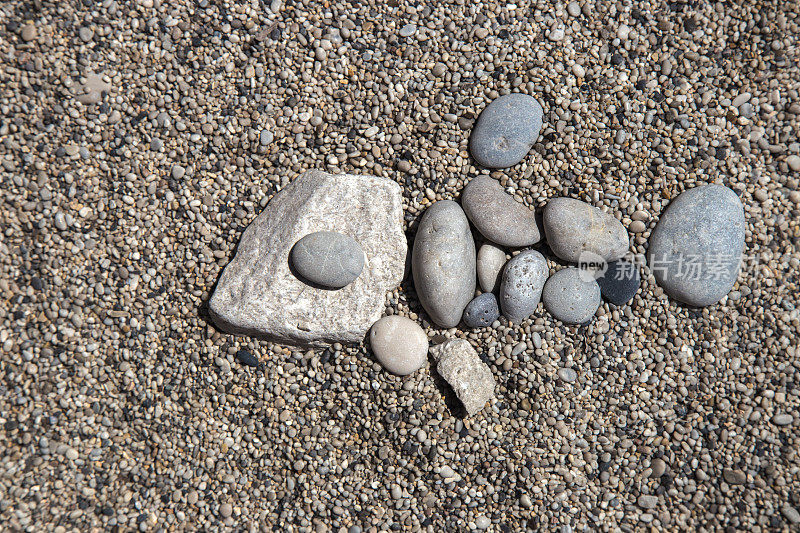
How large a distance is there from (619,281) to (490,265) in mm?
736

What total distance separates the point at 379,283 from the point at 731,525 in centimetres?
235

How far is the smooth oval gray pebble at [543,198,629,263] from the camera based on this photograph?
9.43ft

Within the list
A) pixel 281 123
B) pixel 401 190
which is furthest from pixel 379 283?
pixel 281 123

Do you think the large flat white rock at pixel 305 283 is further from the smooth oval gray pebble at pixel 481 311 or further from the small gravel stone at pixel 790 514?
the small gravel stone at pixel 790 514

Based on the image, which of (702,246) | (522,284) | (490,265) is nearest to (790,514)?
(702,246)

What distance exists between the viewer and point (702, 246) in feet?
9.61

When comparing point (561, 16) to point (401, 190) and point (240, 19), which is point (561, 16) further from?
point (240, 19)

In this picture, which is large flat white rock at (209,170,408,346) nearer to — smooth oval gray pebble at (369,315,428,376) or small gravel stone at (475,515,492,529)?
smooth oval gray pebble at (369,315,428,376)

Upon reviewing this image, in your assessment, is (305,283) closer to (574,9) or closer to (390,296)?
(390,296)

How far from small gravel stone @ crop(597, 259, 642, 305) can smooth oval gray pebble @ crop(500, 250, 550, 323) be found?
35cm

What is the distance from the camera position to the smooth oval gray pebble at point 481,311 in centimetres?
294

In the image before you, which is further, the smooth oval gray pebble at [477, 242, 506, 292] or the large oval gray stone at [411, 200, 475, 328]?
the smooth oval gray pebble at [477, 242, 506, 292]

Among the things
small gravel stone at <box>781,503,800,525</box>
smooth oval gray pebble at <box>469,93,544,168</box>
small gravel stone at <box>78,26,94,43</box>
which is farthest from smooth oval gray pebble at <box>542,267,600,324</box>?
small gravel stone at <box>78,26,94,43</box>

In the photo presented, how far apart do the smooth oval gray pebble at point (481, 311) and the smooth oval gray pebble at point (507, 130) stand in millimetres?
782
